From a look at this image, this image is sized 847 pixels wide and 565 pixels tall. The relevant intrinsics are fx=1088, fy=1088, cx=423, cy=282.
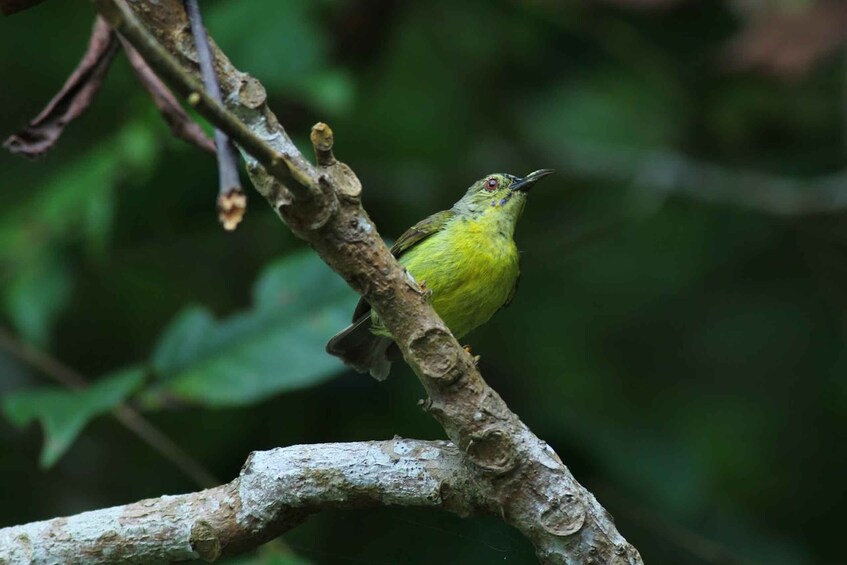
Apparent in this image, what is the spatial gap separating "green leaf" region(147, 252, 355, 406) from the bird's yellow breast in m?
0.53

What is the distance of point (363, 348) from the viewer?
409 cm

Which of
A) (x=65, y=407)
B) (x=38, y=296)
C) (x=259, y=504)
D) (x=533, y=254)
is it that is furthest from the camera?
(x=533, y=254)

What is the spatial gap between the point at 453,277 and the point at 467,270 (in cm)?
6

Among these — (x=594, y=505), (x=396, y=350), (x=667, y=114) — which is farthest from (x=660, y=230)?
(x=594, y=505)

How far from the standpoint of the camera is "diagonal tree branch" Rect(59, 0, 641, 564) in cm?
241

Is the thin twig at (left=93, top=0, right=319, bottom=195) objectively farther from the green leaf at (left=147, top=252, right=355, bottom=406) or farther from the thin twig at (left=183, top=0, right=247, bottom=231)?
the green leaf at (left=147, top=252, right=355, bottom=406)

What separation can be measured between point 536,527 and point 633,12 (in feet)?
14.5

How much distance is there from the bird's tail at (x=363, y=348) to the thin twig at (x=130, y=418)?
2.35 ft

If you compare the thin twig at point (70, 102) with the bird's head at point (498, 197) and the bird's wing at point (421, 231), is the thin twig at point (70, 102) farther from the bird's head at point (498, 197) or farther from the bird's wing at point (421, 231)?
the bird's head at point (498, 197)

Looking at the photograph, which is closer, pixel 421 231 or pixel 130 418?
pixel 421 231

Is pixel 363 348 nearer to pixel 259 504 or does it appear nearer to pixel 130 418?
pixel 130 418

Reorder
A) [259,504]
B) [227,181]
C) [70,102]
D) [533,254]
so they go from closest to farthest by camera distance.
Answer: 1. [227,181]
2. [259,504]
3. [70,102]
4. [533,254]

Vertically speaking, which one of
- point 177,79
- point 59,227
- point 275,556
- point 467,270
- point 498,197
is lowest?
point 275,556

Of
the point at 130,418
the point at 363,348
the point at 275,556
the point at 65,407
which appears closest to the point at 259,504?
the point at 275,556
